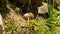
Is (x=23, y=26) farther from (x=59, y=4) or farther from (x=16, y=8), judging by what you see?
(x=59, y=4)

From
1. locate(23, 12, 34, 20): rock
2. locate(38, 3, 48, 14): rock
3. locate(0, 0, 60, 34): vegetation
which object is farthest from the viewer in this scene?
locate(38, 3, 48, 14): rock

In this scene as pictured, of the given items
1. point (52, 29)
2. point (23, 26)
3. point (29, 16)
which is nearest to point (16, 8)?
point (29, 16)

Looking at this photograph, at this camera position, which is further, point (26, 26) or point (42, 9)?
point (42, 9)

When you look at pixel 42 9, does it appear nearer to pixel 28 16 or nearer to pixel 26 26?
pixel 28 16

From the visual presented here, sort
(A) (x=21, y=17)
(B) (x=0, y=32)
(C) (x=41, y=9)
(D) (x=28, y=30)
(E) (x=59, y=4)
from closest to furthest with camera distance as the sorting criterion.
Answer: (B) (x=0, y=32)
(D) (x=28, y=30)
(A) (x=21, y=17)
(C) (x=41, y=9)
(E) (x=59, y=4)

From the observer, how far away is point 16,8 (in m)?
4.95

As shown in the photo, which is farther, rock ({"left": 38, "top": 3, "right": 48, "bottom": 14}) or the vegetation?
rock ({"left": 38, "top": 3, "right": 48, "bottom": 14})

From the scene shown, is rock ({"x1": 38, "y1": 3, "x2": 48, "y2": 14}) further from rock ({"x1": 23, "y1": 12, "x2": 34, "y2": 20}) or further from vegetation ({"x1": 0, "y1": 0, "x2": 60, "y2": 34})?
rock ({"x1": 23, "y1": 12, "x2": 34, "y2": 20})

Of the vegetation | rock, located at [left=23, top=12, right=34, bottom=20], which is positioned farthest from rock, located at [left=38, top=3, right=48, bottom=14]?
rock, located at [left=23, top=12, right=34, bottom=20]

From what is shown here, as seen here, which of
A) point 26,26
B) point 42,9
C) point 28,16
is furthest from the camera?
point 42,9

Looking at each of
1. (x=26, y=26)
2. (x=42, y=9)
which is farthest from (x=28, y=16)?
(x=26, y=26)

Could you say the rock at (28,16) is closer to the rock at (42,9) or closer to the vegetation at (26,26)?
the vegetation at (26,26)

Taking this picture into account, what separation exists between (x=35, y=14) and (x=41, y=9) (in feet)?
0.76

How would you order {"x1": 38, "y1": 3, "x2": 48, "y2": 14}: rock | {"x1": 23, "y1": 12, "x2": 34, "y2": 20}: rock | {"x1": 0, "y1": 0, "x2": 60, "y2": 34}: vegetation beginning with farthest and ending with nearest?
{"x1": 38, "y1": 3, "x2": 48, "y2": 14}: rock, {"x1": 23, "y1": 12, "x2": 34, "y2": 20}: rock, {"x1": 0, "y1": 0, "x2": 60, "y2": 34}: vegetation
